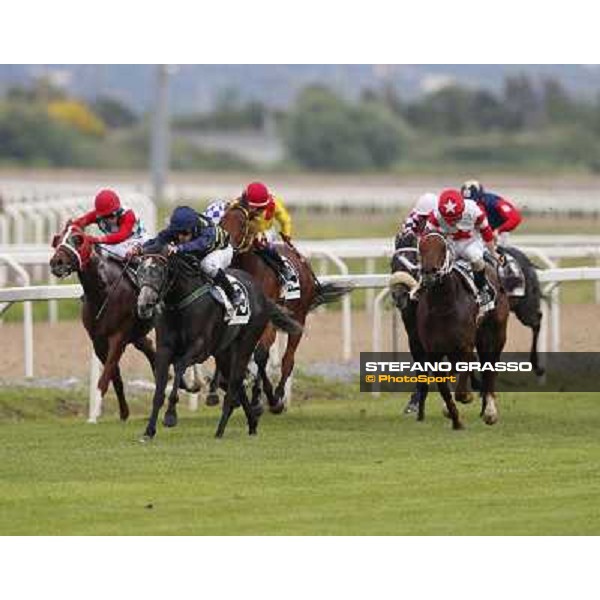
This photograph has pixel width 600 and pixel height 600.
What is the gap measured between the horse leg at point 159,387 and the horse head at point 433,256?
70.0 inches

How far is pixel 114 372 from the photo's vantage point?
1576 centimetres

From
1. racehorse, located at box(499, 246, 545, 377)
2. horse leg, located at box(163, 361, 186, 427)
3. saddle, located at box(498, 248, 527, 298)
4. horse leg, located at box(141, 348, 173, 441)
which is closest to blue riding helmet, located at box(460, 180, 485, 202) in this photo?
saddle, located at box(498, 248, 527, 298)

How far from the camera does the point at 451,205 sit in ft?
51.1

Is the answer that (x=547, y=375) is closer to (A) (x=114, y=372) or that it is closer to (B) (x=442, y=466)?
(A) (x=114, y=372)

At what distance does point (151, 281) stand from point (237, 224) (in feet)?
6.31

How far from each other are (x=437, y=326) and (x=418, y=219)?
116cm

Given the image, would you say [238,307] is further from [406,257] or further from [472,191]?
[472,191]

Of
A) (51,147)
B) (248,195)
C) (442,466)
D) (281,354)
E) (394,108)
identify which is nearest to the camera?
(442,466)

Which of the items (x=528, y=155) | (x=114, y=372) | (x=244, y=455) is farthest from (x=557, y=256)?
(x=528, y=155)

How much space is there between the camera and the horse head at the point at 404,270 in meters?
15.8

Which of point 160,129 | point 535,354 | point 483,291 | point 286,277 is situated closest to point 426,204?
point 483,291

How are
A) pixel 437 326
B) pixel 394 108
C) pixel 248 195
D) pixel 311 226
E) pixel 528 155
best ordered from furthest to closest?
pixel 394 108
pixel 528 155
pixel 311 226
pixel 248 195
pixel 437 326

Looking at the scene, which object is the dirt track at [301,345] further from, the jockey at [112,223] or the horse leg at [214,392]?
the horse leg at [214,392]

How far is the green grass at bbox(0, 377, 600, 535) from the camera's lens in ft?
35.8
